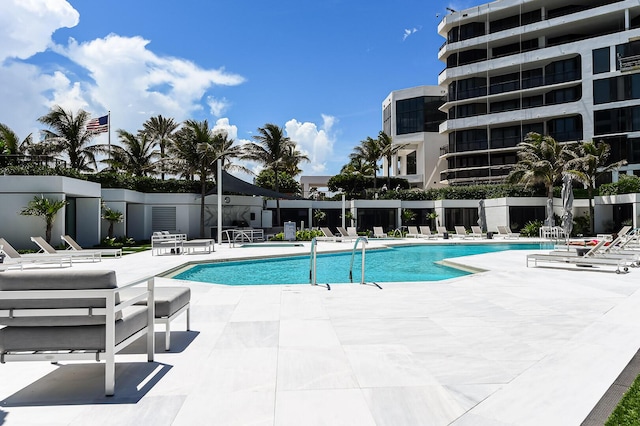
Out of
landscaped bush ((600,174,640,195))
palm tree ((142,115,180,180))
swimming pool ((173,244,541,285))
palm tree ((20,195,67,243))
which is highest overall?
palm tree ((142,115,180,180))

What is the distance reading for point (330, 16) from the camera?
77.8 feet

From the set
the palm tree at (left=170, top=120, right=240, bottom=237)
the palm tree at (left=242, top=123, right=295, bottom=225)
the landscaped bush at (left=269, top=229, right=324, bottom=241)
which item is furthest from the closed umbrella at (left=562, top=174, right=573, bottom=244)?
the palm tree at (left=170, top=120, right=240, bottom=237)

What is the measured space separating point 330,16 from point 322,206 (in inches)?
566

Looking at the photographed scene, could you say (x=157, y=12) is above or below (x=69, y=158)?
above

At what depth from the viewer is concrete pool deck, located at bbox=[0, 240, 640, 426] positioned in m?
2.68

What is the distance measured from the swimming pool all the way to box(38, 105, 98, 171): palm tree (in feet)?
Answer: 64.0

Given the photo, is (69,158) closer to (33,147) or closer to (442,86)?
(33,147)

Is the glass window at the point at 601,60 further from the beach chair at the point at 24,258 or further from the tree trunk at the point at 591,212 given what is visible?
the beach chair at the point at 24,258

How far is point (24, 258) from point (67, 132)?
18869 mm

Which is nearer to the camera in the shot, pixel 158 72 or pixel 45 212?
pixel 45 212

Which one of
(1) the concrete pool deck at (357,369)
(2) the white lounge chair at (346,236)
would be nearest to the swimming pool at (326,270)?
(1) the concrete pool deck at (357,369)

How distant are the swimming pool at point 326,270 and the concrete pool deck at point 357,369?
4551mm

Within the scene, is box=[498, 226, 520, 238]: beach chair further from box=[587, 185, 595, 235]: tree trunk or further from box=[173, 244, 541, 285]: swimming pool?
box=[173, 244, 541, 285]: swimming pool

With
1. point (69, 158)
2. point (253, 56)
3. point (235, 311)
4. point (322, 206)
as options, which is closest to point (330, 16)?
point (253, 56)
